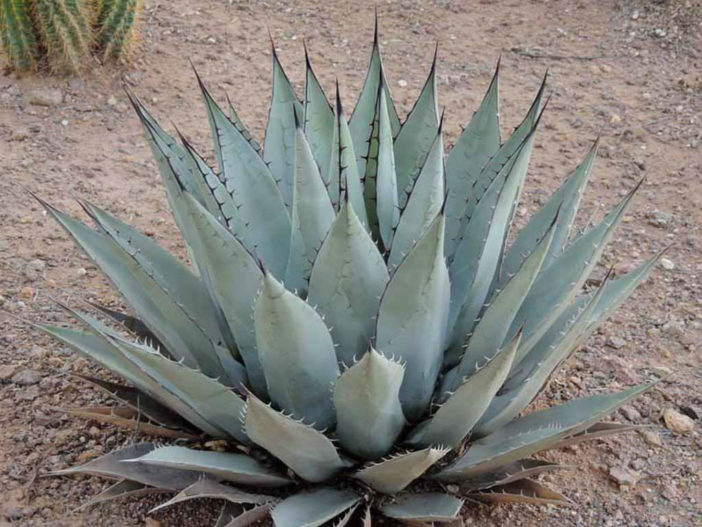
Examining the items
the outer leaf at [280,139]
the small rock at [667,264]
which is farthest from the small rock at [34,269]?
the small rock at [667,264]

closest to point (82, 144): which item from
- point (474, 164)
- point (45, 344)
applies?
point (45, 344)

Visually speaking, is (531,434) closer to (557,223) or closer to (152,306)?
(557,223)

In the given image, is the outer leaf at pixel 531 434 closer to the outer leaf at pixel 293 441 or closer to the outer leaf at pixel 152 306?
the outer leaf at pixel 293 441

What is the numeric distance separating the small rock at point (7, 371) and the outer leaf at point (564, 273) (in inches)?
66.3

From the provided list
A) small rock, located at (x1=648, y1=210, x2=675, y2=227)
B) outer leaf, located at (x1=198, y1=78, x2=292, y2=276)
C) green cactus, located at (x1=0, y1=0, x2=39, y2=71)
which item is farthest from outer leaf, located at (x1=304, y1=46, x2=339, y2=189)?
green cactus, located at (x1=0, y1=0, x2=39, y2=71)

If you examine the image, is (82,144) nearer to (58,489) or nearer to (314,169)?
(58,489)

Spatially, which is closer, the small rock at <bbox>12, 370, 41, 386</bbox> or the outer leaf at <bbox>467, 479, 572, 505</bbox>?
the outer leaf at <bbox>467, 479, 572, 505</bbox>

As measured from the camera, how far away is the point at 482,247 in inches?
82.2

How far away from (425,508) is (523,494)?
0.32 m

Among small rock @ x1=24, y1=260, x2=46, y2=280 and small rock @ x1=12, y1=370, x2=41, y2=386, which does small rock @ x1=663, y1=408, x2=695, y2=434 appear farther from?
small rock @ x1=24, y1=260, x2=46, y2=280

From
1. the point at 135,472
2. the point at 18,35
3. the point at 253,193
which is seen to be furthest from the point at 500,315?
the point at 18,35

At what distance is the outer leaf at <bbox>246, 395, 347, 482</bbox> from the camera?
175 cm

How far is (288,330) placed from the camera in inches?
70.1

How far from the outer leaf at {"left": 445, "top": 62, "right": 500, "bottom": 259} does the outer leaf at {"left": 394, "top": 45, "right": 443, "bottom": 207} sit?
3.3 inches
